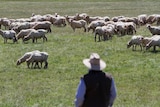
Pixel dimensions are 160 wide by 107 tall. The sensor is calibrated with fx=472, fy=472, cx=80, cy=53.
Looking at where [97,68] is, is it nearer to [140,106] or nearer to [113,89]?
[113,89]

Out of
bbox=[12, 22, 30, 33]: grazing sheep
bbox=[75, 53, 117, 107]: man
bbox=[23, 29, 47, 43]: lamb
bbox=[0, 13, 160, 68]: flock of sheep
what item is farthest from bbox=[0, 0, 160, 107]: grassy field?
bbox=[12, 22, 30, 33]: grazing sheep

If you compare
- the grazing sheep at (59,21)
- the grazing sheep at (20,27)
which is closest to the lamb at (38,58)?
the grazing sheep at (20,27)

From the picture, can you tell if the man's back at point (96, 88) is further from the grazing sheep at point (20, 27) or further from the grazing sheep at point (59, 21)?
the grazing sheep at point (59, 21)

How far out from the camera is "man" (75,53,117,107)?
849 cm

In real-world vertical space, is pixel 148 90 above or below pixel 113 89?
below

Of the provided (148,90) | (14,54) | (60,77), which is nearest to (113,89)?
(148,90)

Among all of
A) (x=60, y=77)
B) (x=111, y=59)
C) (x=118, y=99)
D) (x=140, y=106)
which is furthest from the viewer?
(x=111, y=59)

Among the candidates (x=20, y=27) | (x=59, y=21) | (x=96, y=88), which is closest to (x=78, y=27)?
(x=59, y=21)

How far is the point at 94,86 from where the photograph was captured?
27.9 ft

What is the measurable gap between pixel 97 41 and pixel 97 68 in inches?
897

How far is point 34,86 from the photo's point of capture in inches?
683

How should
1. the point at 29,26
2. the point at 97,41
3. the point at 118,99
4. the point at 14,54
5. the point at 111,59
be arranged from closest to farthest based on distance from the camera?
the point at 118,99
the point at 111,59
the point at 14,54
the point at 97,41
the point at 29,26

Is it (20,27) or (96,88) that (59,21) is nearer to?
(20,27)

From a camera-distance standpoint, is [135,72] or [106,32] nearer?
[135,72]
